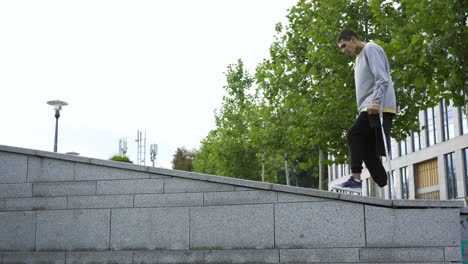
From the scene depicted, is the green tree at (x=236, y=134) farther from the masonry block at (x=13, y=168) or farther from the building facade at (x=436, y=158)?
the masonry block at (x=13, y=168)

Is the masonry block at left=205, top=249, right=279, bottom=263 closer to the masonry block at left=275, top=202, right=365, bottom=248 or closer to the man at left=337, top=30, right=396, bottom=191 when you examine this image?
the masonry block at left=275, top=202, right=365, bottom=248

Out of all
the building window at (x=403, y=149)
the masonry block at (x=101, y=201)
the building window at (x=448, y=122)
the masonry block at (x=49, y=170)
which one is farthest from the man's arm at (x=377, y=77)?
the building window at (x=403, y=149)

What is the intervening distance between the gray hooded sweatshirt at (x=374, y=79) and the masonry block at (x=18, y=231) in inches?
201

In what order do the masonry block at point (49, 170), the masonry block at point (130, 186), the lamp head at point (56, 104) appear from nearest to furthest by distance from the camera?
the masonry block at point (130, 186), the masonry block at point (49, 170), the lamp head at point (56, 104)

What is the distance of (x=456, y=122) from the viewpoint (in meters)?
36.2

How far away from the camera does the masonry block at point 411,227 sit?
271 inches

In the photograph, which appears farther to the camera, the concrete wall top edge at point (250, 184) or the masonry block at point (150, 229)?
the masonry block at point (150, 229)

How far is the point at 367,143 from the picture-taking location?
7242mm

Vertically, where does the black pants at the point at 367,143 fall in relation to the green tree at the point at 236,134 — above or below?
below

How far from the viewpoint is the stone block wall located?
703 cm

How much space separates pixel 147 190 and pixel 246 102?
30216 millimetres

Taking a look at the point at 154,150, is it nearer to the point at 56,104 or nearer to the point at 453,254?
the point at 56,104

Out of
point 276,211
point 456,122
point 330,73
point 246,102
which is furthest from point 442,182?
point 276,211

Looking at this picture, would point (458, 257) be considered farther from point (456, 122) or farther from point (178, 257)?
point (456, 122)
